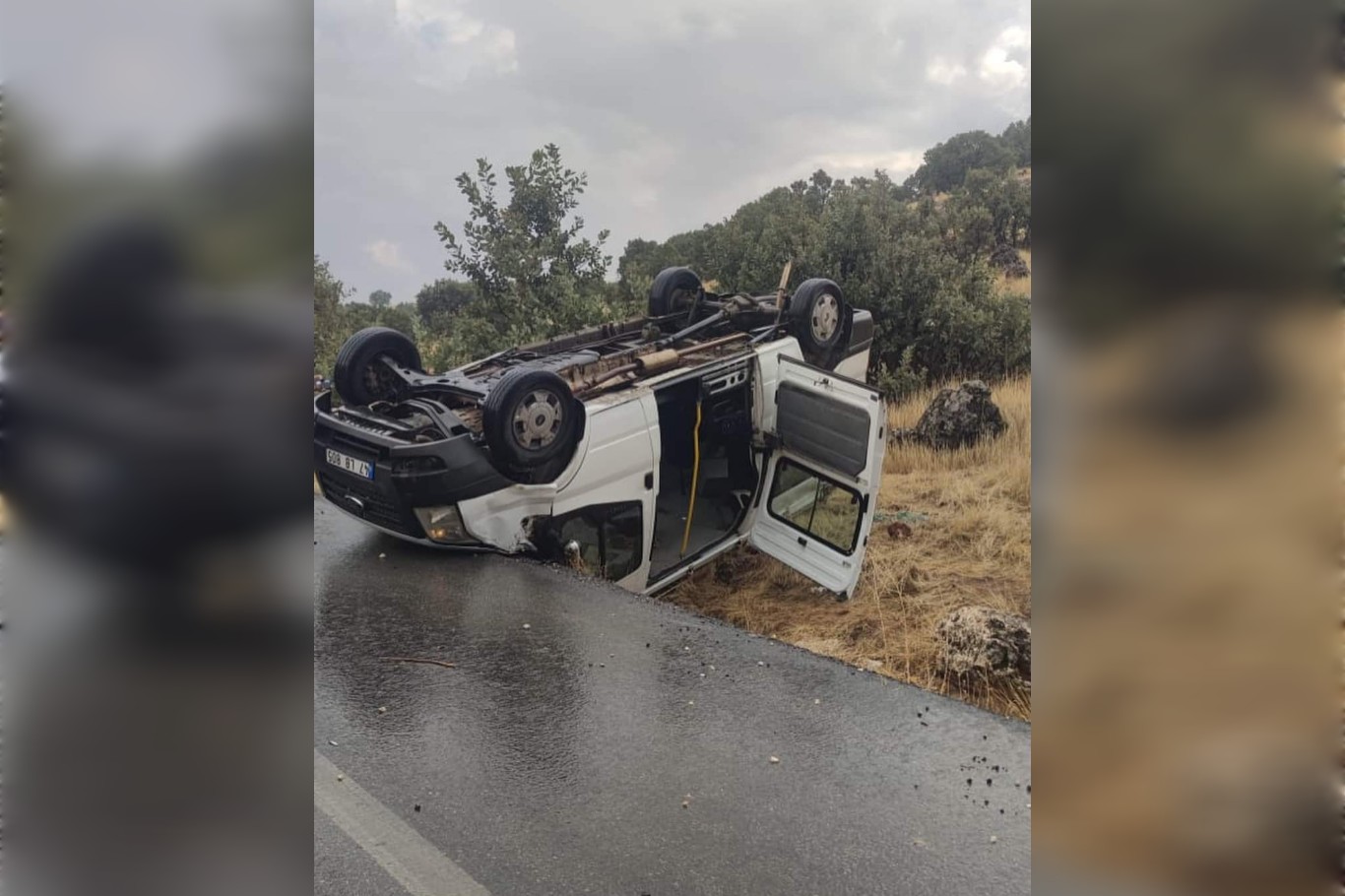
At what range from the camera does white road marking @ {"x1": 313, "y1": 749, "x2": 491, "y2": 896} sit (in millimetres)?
2994

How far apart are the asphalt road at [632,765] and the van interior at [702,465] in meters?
1.60

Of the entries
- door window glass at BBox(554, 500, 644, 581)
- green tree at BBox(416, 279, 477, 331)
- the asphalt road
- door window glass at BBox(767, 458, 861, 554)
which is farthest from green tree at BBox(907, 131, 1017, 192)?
the asphalt road

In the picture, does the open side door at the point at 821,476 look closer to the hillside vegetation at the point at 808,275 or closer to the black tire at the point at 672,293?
the black tire at the point at 672,293

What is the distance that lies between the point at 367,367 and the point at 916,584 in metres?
4.66

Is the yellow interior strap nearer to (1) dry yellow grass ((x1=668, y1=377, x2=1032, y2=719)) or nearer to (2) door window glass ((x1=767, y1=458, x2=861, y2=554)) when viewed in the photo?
(1) dry yellow grass ((x1=668, y1=377, x2=1032, y2=719))

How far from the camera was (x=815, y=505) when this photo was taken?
6.95m

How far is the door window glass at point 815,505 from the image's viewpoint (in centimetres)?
652

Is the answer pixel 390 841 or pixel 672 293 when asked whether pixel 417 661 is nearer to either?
pixel 390 841

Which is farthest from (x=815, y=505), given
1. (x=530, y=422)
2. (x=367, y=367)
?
(x=367, y=367)

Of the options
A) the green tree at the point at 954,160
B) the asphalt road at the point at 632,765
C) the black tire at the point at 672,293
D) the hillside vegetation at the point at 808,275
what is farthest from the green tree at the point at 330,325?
the green tree at the point at 954,160

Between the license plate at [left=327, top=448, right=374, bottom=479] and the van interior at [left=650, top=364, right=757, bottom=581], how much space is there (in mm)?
1989
